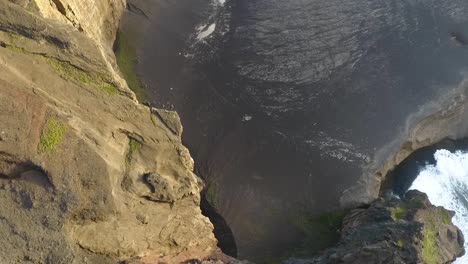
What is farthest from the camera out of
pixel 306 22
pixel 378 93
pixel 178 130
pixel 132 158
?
pixel 306 22

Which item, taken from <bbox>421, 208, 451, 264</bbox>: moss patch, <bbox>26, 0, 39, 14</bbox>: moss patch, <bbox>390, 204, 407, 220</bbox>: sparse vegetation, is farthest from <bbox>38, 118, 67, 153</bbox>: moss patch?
<bbox>390, 204, 407, 220</bbox>: sparse vegetation

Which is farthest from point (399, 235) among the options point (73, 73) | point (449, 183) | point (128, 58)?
point (128, 58)

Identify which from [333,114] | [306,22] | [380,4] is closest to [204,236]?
[333,114]

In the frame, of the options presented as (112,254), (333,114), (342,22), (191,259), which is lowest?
(191,259)

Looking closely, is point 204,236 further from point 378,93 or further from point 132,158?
point 378,93

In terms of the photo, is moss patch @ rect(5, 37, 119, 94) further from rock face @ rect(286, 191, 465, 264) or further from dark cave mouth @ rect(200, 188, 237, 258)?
rock face @ rect(286, 191, 465, 264)

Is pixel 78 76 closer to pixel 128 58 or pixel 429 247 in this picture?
pixel 128 58

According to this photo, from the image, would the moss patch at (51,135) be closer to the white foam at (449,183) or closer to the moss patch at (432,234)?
the moss patch at (432,234)
